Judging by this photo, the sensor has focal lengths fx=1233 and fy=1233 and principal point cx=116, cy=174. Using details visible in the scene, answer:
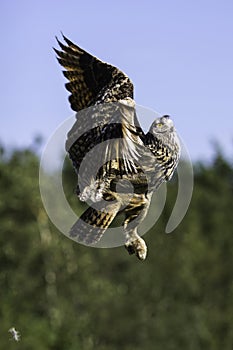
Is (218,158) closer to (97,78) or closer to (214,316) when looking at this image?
(214,316)

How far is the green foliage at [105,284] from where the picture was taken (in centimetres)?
4075

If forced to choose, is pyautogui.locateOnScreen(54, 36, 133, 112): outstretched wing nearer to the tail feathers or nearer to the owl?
the owl

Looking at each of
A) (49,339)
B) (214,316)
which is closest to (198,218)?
(214,316)

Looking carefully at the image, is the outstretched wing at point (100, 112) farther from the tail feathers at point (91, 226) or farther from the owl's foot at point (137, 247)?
the owl's foot at point (137, 247)

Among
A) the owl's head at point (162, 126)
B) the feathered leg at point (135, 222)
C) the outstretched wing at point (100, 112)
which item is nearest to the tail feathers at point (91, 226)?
the feathered leg at point (135, 222)

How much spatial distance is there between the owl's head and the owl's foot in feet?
3.33

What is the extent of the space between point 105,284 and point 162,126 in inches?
1236

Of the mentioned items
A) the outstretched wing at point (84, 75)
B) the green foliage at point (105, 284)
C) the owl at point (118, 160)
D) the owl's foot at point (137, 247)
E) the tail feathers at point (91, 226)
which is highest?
the outstretched wing at point (84, 75)

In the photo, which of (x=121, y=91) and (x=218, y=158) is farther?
(x=218, y=158)

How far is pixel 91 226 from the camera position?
1125 cm

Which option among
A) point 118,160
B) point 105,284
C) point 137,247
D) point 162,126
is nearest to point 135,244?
point 137,247

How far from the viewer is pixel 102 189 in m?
10.8

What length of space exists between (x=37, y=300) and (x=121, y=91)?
29959 mm

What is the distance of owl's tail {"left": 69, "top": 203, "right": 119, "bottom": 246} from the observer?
36.9 ft
